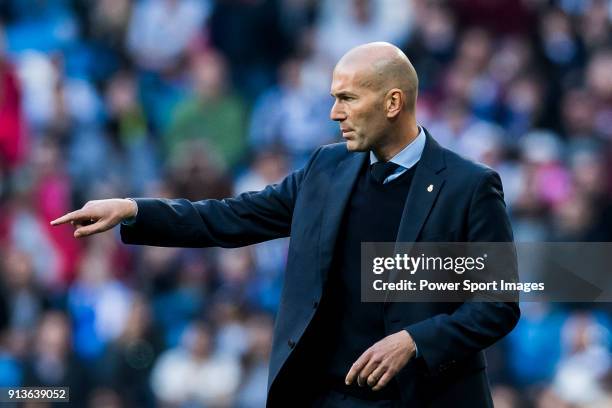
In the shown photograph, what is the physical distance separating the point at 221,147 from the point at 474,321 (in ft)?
21.8

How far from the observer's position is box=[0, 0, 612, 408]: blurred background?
9031 millimetres

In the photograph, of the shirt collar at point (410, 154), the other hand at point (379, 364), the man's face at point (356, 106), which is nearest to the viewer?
the other hand at point (379, 364)

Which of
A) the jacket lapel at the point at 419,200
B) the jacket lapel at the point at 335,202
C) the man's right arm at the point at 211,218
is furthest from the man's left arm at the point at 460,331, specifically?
the man's right arm at the point at 211,218

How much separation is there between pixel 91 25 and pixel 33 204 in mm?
2316

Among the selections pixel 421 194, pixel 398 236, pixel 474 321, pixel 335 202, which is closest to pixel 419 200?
pixel 421 194

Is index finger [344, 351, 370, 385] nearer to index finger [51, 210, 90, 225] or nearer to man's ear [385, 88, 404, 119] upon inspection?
man's ear [385, 88, 404, 119]

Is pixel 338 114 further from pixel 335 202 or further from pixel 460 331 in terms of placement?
pixel 460 331

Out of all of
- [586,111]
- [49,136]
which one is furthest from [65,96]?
[586,111]

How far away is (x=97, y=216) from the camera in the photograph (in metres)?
4.61

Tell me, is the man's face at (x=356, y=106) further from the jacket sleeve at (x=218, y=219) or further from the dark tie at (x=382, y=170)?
the jacket sleeve at (x=218, y=219)

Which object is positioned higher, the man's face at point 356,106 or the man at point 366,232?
the man's face at point 356,106

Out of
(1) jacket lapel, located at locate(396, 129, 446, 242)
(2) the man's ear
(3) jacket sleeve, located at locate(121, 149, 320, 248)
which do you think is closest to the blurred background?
(3) jacket sleeve, located at locate(121, 149, 320, 248)

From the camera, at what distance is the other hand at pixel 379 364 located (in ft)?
A: 14.1

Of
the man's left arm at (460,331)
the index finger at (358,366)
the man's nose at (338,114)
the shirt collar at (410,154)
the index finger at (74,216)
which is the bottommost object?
the index finger at (358,366)
